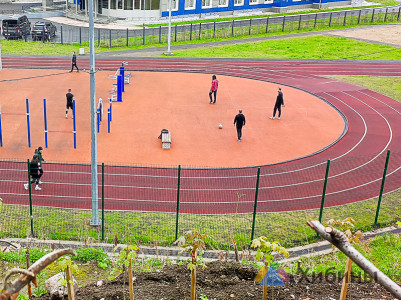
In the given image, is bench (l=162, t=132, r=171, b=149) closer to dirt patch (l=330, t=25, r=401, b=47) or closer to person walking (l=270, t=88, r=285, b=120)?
person walking (l=270, t=88, r=285, b=120)

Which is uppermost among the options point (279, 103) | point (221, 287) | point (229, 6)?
point (229, 6)

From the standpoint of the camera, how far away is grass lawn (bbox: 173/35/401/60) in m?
43.7

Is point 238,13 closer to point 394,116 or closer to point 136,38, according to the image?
point 136,38

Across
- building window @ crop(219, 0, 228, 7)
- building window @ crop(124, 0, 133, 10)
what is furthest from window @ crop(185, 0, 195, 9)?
building window @ crop(124, 0, 133, 10)

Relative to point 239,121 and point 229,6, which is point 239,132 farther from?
point 229,6

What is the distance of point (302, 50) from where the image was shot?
153 ft

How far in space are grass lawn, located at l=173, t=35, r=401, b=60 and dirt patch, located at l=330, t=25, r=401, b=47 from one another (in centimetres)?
256

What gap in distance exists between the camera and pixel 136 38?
47.2 m

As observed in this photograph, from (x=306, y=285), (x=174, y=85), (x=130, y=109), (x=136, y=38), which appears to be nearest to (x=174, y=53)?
(x=136, y=38)

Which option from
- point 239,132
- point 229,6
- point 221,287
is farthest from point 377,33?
point 221,287

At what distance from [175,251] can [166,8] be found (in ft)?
152

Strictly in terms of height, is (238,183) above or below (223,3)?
below

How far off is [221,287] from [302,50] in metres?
39.3

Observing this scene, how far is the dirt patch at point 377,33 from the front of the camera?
52.5m
